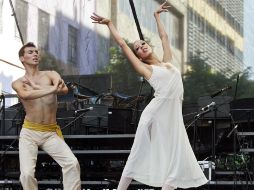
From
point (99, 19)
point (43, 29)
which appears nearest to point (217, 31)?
point (43, 29)

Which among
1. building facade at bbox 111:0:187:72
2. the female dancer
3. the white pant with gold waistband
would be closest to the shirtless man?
the white pant with gold waistband

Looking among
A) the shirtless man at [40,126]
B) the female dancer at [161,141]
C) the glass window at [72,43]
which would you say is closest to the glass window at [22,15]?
the glass window at [72,43]

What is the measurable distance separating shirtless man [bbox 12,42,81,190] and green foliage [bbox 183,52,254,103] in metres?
4.33

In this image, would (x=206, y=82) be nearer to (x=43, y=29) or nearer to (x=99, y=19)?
(x=43, y=29)

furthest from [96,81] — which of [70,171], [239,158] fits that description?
[70,171]

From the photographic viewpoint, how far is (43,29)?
13.8m

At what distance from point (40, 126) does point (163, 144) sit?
55.4 inches

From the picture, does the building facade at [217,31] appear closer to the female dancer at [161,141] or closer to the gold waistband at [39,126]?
the gold waistband at [39,126]

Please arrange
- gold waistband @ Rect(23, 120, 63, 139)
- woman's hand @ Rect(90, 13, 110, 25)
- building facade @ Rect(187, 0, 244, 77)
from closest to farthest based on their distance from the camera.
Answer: woman's hand @ Rect(90, 13, 110, 25)
gold waistband @ Rect(23, 120, 63, 139)
building facade @ Rect(187, 0, 244, 77)

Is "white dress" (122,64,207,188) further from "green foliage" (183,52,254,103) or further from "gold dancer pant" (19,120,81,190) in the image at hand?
"green foliage" (183,52,254,103)

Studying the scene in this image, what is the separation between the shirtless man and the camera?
7.88 m

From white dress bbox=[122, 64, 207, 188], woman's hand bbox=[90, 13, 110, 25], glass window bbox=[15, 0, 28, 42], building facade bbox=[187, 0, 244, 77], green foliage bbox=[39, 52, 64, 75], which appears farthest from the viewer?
glass window bbox=[15, 0, 28, 42]

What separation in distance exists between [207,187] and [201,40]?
11.2ft

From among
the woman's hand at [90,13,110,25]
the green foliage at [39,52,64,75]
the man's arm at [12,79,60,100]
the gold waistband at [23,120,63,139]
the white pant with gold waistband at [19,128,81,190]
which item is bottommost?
the white pant with gold waistband at [19,128,81,190]
